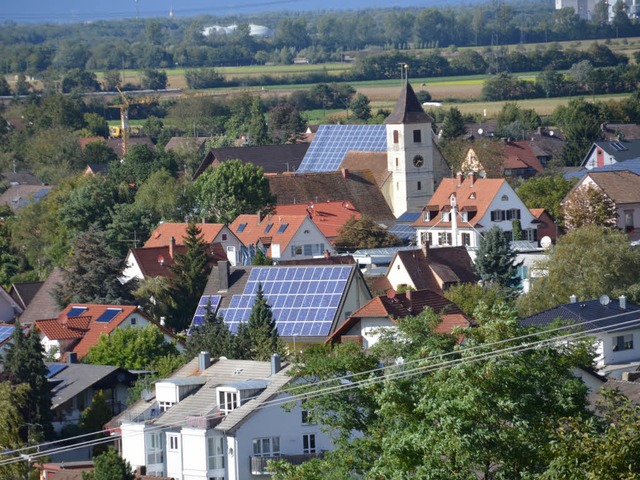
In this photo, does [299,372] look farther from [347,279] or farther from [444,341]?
[347,279]

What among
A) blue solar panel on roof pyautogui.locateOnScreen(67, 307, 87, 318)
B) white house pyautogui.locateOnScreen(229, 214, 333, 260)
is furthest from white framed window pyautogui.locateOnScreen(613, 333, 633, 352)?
white house pyautogui.locateOnScreen(229, 214, 333, 260)

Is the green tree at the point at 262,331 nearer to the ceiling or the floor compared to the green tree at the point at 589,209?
nearer to the floor

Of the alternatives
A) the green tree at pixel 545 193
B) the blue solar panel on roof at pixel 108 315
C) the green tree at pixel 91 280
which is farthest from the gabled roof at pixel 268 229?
the blue solar panel on roof at pixel 108 315

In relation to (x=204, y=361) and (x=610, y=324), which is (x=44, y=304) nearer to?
(x=204, y=361)

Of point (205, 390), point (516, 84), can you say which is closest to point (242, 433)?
point (205, 390)

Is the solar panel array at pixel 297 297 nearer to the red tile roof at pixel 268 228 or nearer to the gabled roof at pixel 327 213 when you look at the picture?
the red tile roof at pixel 268 228

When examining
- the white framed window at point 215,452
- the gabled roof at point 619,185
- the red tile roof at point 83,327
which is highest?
the gabled roof at point 619,185
